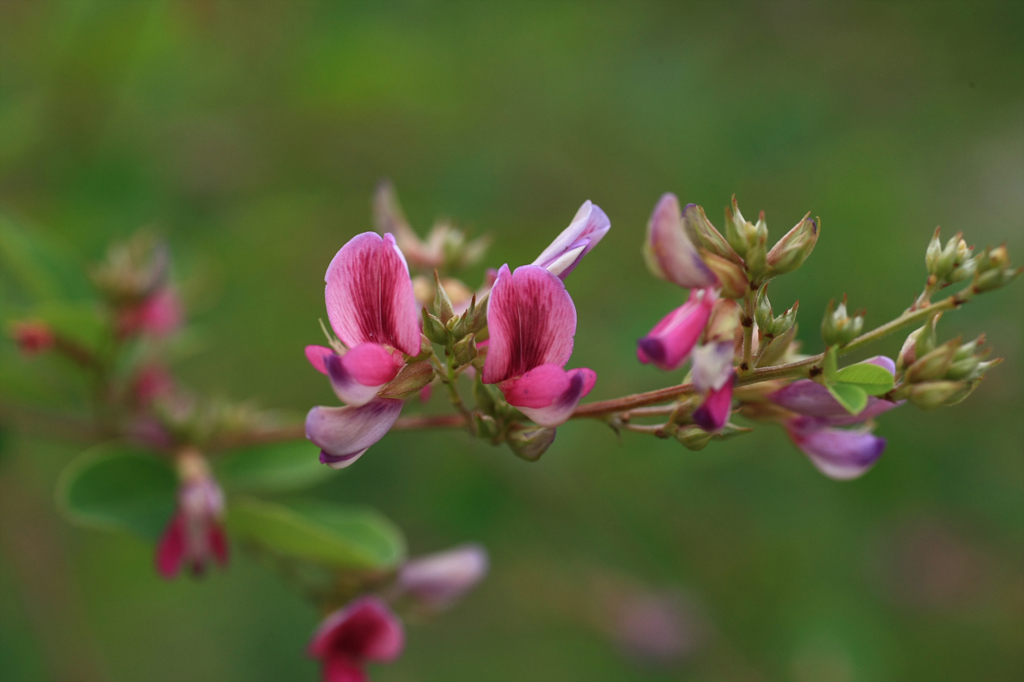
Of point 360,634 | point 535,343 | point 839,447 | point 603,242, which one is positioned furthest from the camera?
point 603,242

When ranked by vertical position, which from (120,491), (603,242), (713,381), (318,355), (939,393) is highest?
(603,242)

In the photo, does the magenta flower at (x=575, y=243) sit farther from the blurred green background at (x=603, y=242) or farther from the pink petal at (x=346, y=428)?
the blurred green background at (x=603, y=242)

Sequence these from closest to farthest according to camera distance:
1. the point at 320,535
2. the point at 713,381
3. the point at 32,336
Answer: the point at 713,381
the point at 320,535
the point at 32,336

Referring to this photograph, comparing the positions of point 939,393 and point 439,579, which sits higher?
point 439,579

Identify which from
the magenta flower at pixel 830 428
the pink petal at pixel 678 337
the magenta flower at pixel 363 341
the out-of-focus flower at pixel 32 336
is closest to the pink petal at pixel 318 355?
the magenta flower at pixel 363 341

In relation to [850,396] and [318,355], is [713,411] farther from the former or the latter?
[318,355]

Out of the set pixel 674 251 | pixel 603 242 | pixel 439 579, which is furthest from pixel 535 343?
pixel 603 242

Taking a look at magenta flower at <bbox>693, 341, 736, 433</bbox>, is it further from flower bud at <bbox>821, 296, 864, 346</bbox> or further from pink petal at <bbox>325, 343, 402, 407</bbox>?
pink petal at <bbox>325, 343, 402, 407</bbox>

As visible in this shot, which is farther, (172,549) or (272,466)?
(272,466)
